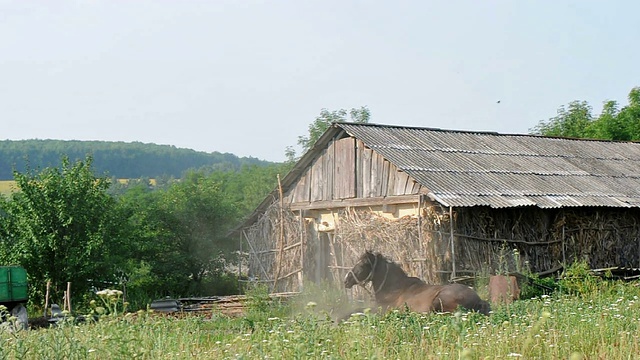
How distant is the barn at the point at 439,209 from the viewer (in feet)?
66.5

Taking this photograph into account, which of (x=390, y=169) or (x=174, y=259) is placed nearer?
(x=390, y=169)

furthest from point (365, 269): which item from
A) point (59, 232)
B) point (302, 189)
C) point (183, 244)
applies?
point (183, 244)

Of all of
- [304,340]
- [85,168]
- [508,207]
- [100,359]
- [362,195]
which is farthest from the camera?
[85,168]

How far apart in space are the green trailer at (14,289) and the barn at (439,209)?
7.51 meters

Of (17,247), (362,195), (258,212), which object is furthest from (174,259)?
(362,195)

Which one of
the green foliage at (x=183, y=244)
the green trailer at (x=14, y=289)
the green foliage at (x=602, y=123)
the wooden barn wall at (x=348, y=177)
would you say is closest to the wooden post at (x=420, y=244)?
the wooden barn wall at (x=348, y=177)

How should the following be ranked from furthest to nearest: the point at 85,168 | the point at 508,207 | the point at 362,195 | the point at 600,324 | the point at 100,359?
the point at 85,168 < the point at 362,195 < the point at 508,207 < the point at 600,324 < the point at 100,359

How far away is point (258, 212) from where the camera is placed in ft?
86.4

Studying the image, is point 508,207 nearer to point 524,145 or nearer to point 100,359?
point 524,145

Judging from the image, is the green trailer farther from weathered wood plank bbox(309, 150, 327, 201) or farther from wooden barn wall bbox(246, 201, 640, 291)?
weathered wood plank bbox(309, 150, 327, 201)

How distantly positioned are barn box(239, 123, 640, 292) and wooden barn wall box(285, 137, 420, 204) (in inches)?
1.2

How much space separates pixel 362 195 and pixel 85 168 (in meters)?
8.40

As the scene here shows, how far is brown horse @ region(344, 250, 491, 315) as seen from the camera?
12703 mm

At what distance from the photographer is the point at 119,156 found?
363 feet
